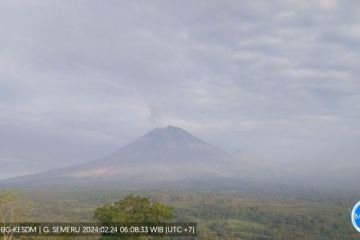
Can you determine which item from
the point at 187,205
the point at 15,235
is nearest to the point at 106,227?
the point at 15,235

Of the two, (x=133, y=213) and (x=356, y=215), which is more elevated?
(x=356, y=215)

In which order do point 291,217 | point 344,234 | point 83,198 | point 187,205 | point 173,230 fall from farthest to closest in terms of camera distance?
1. point 83,198
2. point 187,205
3. point 291,217
4. point 344,234
5. point 173,230

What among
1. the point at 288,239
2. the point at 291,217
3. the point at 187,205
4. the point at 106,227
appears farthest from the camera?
the point at 187,205

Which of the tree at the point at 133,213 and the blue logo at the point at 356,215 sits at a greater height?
the blue logo at the point at 356,215

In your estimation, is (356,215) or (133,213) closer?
(356,215)

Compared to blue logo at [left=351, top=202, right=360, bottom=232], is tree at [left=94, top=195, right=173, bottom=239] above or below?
below

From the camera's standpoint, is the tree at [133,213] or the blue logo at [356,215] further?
the tree at [133,213]

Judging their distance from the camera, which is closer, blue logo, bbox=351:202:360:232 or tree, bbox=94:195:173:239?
blue logo, bbox=351:202:360:232

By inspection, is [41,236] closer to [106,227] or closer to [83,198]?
[106,227]
